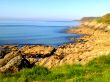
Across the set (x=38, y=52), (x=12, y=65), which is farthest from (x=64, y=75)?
(x=38, y=52)

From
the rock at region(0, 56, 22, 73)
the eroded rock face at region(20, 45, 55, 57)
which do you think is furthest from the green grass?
the eroded rock face at region(20, 45, 55, 57)

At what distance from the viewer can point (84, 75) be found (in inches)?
565

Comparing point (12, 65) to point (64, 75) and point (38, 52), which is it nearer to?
point (64, 75)

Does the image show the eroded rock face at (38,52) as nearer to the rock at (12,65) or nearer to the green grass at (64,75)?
the rock at (12,65)

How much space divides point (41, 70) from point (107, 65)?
11.8ft

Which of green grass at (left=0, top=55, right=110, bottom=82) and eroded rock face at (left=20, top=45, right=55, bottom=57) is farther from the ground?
green grass at (left=0, top=55, right=110, bottom=82)

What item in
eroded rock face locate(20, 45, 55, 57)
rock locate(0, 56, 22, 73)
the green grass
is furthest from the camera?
eroded rock face locate(20, 45, 55, 57)

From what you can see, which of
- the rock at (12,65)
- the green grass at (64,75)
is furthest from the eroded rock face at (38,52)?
the green grass at (64,75)

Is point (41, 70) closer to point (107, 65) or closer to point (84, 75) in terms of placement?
point (84, 75)

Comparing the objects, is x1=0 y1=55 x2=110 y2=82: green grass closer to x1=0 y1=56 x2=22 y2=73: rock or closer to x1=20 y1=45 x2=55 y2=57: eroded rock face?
x1=0 y1=56 x2=22 y2=73: rock

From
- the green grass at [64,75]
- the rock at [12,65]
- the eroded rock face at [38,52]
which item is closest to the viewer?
the green grass at [64,75]

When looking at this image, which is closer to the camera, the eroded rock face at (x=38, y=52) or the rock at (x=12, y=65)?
the rock at (x=12, y=65)

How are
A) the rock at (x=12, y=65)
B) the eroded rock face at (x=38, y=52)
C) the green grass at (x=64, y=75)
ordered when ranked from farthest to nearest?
the eroded rock face at (x=38, y=52) → the rock at (x=12, y=65) → the green grass at (x=64, y=75)

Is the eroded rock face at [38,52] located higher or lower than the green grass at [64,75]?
lower
